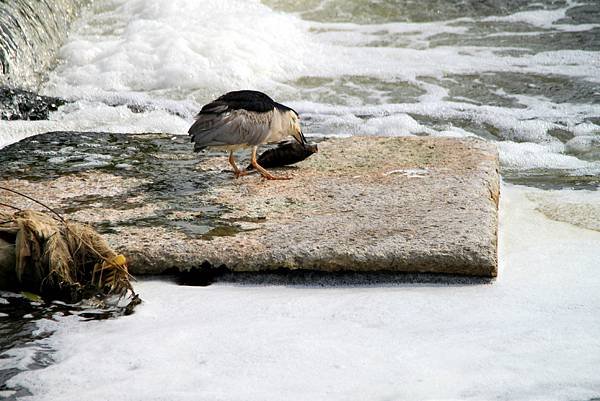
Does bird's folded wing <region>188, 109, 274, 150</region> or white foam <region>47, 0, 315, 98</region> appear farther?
white foam <region>47, 0, 315, 98</region>

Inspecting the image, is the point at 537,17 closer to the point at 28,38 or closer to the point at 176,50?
the point at 176,50

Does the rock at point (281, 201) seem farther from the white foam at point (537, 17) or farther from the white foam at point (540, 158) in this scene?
the white foam at point (537, 17)

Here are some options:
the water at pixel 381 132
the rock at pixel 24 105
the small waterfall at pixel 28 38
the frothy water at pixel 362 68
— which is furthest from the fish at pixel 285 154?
the small waterfall at pixel 28 38

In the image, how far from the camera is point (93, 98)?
8375mm

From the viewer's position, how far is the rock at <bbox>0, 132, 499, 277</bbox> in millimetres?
3715

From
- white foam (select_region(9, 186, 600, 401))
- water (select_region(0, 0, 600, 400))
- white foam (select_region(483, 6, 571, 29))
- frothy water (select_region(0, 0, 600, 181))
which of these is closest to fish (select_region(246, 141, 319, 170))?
water (select_region(0, 0, 600, 400))

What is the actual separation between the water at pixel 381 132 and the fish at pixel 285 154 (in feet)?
4.12

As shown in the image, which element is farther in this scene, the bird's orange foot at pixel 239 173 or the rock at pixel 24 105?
the rock at pixel 24 105

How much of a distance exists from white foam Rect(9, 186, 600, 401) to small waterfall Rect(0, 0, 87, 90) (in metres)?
5.23

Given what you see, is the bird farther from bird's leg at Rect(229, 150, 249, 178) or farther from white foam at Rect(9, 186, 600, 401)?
white foam at Rect(9, 186, 600, 401)

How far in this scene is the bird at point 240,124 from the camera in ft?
16.0

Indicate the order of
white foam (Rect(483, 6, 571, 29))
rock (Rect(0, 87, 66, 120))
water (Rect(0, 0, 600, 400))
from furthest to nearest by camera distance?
white foam (Rect(483, 6, 571, 29))
rock (Rect(0, 87, 66, 120))
water (Rect(0, 0, 600, 400))

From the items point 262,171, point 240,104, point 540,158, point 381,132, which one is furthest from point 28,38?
point 540,158

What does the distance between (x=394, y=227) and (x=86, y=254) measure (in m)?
1.37
